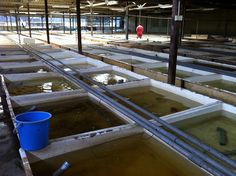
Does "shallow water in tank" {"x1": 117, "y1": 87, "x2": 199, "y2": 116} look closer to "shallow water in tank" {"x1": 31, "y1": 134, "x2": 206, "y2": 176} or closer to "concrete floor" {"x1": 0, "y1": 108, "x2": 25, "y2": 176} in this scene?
"shallow water in tank" {"x1": 31, "y1": 134, "x2": 206, "y2": 176}

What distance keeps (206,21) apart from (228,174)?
57.6 feet

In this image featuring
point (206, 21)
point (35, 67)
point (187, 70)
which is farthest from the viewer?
point (206, 21)

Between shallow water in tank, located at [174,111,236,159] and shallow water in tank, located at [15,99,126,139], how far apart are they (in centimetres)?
82

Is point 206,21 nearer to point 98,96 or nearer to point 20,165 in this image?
point 98,96

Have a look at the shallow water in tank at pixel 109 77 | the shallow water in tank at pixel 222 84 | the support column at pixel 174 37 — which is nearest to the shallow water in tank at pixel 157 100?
the support column at pixel 174 37

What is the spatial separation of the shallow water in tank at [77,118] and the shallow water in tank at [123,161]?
51cm

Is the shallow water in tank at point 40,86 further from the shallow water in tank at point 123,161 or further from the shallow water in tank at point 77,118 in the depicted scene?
the shallow water in tank at point 123,161

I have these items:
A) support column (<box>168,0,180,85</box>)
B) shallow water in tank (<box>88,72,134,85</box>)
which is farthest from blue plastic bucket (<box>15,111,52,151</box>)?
shallow water in tank (<box>88,72,134,85</box>)

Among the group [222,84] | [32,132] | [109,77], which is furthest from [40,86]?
[222,84]

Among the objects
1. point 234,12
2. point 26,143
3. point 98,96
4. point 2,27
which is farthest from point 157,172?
point 2,27

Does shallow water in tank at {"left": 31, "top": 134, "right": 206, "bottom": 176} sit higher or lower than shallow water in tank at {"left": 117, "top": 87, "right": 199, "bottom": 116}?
lower

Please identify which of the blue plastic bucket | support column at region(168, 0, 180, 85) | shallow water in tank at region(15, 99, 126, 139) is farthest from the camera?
support column at region(168, 0, 180, 85)

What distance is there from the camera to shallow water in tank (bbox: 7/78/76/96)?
4.30 meters

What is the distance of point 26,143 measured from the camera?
6.59 ft
